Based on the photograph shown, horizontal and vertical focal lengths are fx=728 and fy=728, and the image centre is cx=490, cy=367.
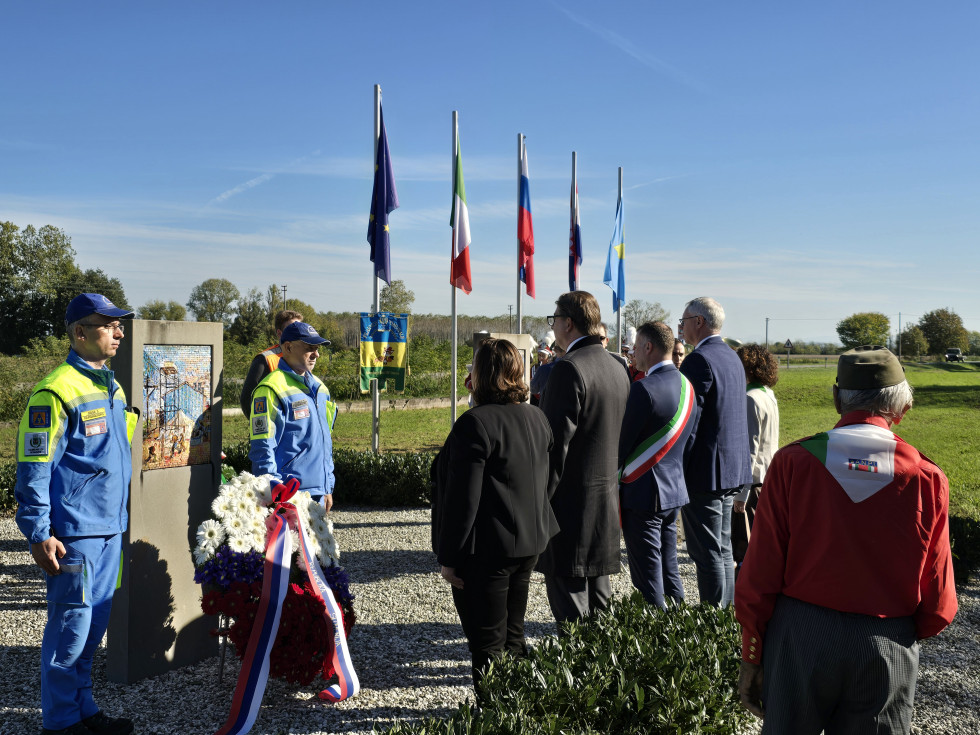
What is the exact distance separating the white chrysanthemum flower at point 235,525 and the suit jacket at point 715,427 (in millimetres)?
2756

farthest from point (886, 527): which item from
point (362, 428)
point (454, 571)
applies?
point (362, 428)

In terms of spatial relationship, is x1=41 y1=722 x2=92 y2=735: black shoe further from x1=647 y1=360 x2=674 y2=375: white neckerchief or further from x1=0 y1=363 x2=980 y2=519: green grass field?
x1=0 y1=363 x2=980 y2=519: green grass field

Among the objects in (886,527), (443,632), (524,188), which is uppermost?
(524,188)

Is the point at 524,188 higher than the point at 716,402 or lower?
higher

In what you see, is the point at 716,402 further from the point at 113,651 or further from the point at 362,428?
the point at 362,428

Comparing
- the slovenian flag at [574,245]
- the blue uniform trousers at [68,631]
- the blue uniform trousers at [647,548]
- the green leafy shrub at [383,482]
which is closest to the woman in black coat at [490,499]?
the blue uniform trousers at [647,548]

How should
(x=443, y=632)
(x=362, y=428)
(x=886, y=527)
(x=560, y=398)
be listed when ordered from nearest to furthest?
(x=886, y=527), (x=560, y=398), (x=443, y=632), (x=362, y=428)

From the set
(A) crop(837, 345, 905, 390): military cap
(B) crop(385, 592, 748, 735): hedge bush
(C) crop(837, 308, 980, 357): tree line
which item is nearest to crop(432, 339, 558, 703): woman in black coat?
(B) crop(385, 592, 748, 735): hedge bush

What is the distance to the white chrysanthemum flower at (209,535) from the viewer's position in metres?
4.09

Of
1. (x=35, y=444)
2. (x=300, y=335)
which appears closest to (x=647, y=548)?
(x=300, y=335)

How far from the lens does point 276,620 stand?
3961 millimetres

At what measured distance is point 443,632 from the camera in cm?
525

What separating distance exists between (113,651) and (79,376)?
1.74 metres

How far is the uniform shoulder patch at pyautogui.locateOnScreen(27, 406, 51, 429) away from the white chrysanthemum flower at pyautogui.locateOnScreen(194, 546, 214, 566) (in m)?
1.10
